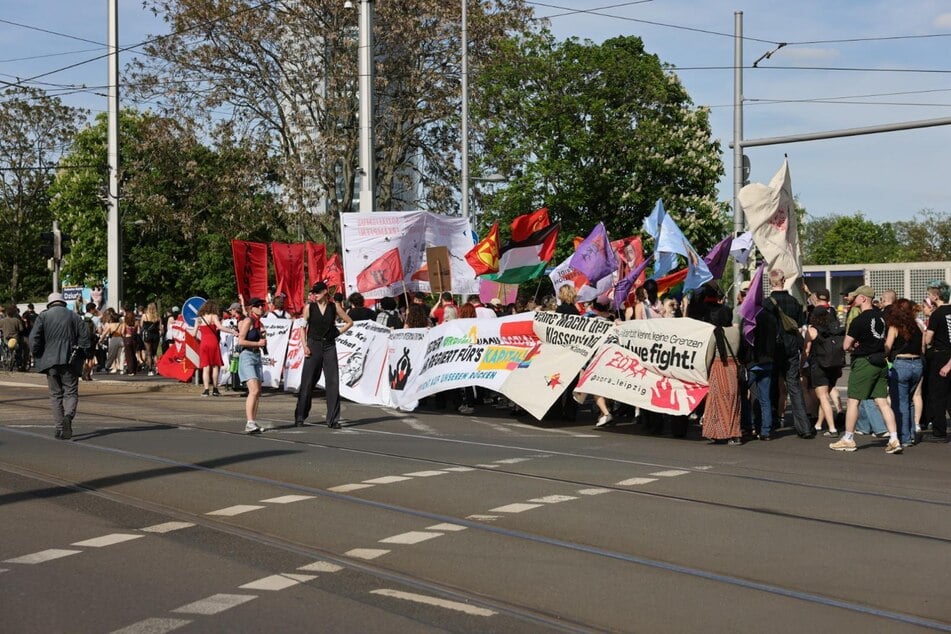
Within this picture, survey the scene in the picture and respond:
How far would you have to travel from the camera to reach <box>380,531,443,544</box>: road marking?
7820 mm

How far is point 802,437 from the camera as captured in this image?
47.8 feet

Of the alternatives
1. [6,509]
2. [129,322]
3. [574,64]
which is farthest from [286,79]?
[6,509]

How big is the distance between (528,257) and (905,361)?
7667 mm

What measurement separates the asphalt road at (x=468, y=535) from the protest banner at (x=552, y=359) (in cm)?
157

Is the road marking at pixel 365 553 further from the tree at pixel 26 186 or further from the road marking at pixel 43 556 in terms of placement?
the tree at pixel 26 186

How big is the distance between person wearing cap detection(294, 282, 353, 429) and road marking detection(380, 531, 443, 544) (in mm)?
7282

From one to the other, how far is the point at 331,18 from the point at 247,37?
256 centimetres

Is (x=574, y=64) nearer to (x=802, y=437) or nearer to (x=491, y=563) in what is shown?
(x=802, y=437)

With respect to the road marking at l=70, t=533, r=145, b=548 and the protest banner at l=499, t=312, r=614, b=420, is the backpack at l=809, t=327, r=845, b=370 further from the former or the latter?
the road marking at l=70, t=533, r=145, b=548

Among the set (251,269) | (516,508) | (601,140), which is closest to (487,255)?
(251,269)

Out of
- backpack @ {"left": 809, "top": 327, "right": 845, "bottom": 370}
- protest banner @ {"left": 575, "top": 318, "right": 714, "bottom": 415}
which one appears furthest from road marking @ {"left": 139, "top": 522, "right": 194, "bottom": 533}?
backpack @ {"left": 809, "top": 327, "right": 845, "bottom": 370}

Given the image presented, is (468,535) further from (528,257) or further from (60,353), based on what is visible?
(528,257)

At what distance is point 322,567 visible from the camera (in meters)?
7.01

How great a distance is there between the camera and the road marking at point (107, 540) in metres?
7.68
